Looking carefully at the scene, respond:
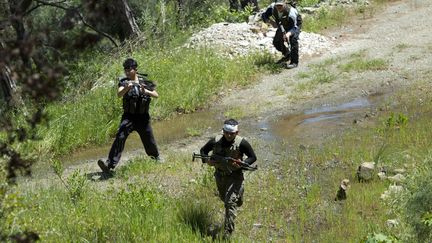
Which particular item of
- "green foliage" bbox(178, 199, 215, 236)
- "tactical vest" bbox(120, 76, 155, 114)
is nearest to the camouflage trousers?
"green foliage" bbox(178, 199, 215, 236)

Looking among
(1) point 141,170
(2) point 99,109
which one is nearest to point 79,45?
(1) point 141,170

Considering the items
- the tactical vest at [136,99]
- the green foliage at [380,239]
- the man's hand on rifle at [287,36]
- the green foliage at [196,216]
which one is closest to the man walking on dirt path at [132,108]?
the tactical vest at [136,99]

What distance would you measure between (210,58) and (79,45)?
12.5 meters

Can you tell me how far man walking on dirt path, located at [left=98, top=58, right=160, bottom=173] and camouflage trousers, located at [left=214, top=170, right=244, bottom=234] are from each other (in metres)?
2.55

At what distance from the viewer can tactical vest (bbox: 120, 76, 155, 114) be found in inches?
345

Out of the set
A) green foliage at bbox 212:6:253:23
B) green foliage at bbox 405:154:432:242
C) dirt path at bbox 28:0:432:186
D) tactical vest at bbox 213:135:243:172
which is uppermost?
tactical vest at bbox 213:135:243:172

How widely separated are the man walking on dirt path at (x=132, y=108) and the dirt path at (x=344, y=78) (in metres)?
0.78

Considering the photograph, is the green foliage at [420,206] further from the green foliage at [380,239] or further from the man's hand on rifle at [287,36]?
the man's hand on rifle at [287,36]

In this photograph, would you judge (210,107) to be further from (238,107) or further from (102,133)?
(102,133)

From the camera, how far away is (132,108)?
8969 mm

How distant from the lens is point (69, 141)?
12.0 meters

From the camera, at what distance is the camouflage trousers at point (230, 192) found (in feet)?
21.4

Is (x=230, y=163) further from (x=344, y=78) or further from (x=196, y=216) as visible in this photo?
(x=344, y=78)

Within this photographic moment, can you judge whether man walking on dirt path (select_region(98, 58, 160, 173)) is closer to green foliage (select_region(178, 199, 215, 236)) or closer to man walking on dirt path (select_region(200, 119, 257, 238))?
green foliage (select_region(178, 199, 215, 236))
